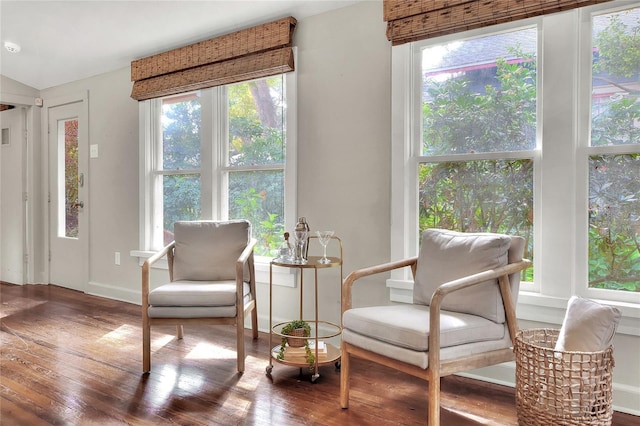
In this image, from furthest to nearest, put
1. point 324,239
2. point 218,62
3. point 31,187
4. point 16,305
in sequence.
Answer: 1. point 31,187
2. point 16,305
3. point 218,62
4. point 324,239

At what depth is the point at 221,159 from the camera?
368 cm

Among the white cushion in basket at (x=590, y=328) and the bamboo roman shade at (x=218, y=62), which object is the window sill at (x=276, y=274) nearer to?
the bamboo roman shade at (x=218, y=62)

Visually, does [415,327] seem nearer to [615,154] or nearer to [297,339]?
[297,339]

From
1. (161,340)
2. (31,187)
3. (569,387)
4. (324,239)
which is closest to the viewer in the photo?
(569,387)

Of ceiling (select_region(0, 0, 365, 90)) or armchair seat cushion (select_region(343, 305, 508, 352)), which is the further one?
ceiling (select_region(0, 0, 365, 90))

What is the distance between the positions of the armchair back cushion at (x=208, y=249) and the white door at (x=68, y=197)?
7.23 feet

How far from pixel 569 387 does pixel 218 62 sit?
10.0ft

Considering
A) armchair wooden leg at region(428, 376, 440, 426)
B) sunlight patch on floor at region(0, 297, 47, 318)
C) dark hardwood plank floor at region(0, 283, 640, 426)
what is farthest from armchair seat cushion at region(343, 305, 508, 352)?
sunlight patch on floor at region(0, 297, 47, 318)

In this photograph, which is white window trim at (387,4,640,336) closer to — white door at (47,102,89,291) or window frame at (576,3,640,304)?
window frame at (576,3,640,304)

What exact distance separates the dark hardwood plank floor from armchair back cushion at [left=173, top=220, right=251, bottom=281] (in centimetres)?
48

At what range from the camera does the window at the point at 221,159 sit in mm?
3381

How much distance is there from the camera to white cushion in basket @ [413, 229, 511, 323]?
6.57 ft

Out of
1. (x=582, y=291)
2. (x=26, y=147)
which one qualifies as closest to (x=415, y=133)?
(x=582, y=291)

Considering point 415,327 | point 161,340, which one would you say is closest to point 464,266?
point 415,327
